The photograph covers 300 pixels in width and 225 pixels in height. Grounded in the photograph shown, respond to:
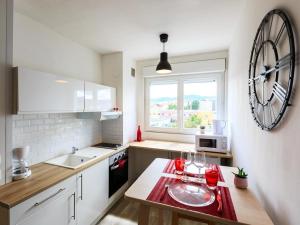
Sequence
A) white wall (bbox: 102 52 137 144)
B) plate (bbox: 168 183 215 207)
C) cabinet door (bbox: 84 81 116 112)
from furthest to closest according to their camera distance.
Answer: white wall (bbox: 102 52 137 144)
cabinet door (bbox: 84 81 116 112)
plate (bbox: 168 183 215 207)

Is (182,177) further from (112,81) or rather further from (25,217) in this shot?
(112,81)

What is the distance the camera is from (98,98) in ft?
7.56

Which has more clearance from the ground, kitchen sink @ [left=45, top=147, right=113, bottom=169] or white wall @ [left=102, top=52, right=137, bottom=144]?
white wall @ [left=102, top=52, right=137, bottom=144]

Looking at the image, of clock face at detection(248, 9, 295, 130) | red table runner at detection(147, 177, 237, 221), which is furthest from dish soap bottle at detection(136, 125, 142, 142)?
clock face at detection(248, 9, 295, 130)

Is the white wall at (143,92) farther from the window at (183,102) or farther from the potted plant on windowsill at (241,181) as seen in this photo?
the potted plant on windowsill at (241,181)

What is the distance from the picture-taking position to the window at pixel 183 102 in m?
2.82

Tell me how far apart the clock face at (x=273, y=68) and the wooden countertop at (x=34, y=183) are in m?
1.71

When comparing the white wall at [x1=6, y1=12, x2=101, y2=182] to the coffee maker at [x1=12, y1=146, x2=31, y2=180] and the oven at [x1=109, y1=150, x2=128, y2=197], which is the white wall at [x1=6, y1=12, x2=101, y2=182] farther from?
the oven at [x1=109, y1=150, x2=128, y2=197]

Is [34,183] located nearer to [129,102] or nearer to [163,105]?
[129,102]

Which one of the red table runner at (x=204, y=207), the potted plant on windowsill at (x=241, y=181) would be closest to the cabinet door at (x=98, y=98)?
the red table runner at (x=204, y=207)

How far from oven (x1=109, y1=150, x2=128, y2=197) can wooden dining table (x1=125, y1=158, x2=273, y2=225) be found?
3.10 feet

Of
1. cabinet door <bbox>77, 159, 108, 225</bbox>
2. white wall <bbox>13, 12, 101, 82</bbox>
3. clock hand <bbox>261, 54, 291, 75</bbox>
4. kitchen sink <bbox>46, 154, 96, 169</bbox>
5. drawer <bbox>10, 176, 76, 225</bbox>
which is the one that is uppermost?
white wall <bbox>13, 12, 101, 82</bbox>

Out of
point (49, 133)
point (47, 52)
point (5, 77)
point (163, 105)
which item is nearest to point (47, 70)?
point (47, 52)

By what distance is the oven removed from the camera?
228cm
